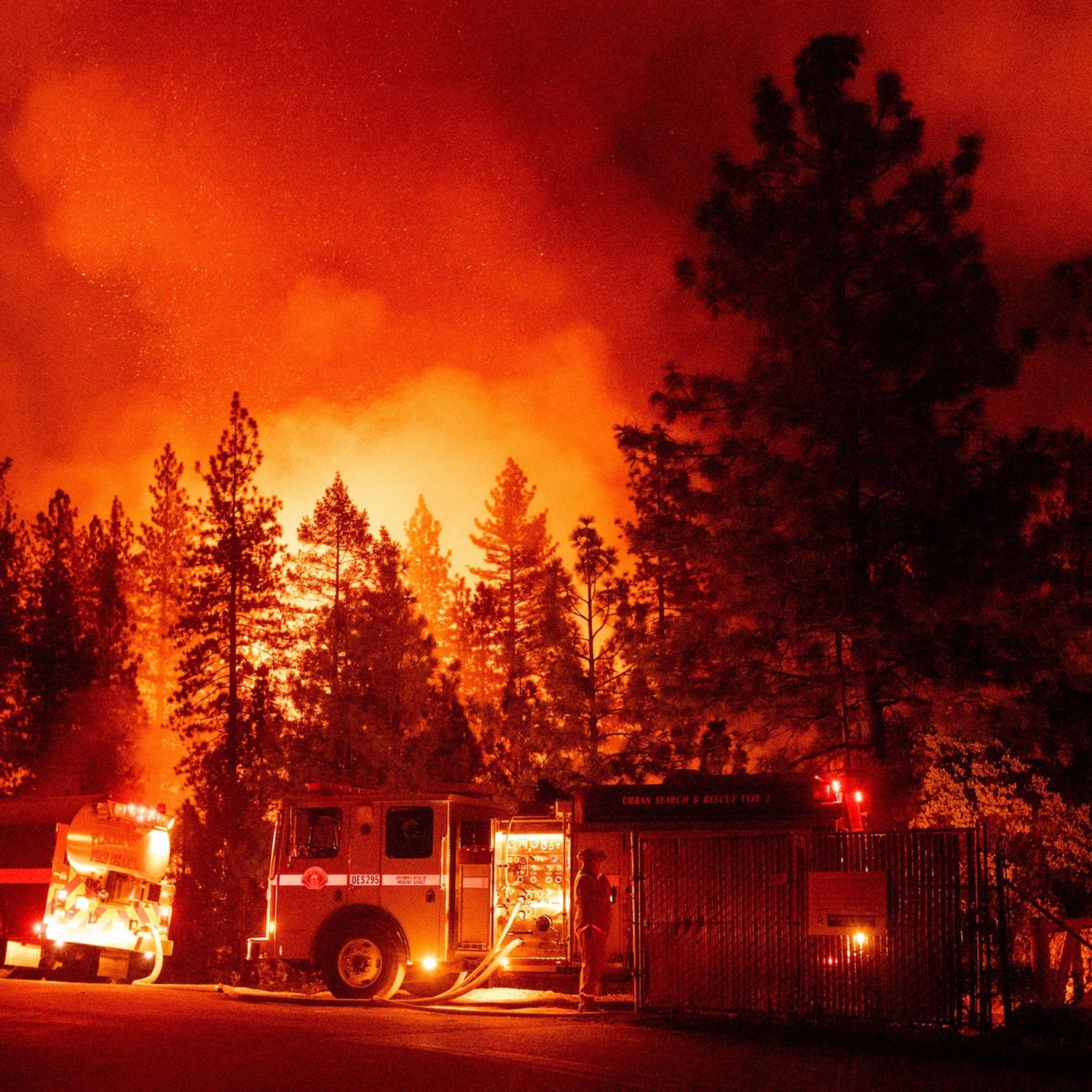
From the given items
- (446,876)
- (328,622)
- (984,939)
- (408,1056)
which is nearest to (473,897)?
(446,876)

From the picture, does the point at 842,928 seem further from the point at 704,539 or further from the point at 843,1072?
the point at 704,539

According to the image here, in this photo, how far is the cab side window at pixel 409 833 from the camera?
53.3 feet

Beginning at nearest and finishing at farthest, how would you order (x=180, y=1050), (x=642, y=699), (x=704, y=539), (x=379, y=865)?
(x=180, y=1050) → (x=379, y=865) → (x=704, y=539) → (x=642, y=699)

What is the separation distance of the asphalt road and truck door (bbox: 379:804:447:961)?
2135mm

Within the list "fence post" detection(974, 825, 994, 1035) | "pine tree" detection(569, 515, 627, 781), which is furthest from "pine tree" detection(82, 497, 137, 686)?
"fence post" detection(974, 825, 994, 1035)

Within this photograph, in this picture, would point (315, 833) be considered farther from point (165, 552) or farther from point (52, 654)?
point (165, 552)

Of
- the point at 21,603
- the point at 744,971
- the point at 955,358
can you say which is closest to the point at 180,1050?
the point at 744,971

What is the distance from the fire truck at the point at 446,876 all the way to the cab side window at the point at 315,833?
1 cm

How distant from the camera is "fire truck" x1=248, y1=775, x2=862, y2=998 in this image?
50.5 ft

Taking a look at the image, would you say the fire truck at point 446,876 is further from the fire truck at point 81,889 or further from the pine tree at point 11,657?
the pine tree at point 11,657

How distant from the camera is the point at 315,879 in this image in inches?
648

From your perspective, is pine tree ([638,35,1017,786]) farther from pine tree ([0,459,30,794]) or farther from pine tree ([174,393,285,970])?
pine tree ([0,459,30,794])

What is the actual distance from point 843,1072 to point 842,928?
2.60 m

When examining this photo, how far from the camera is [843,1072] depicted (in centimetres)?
1038
